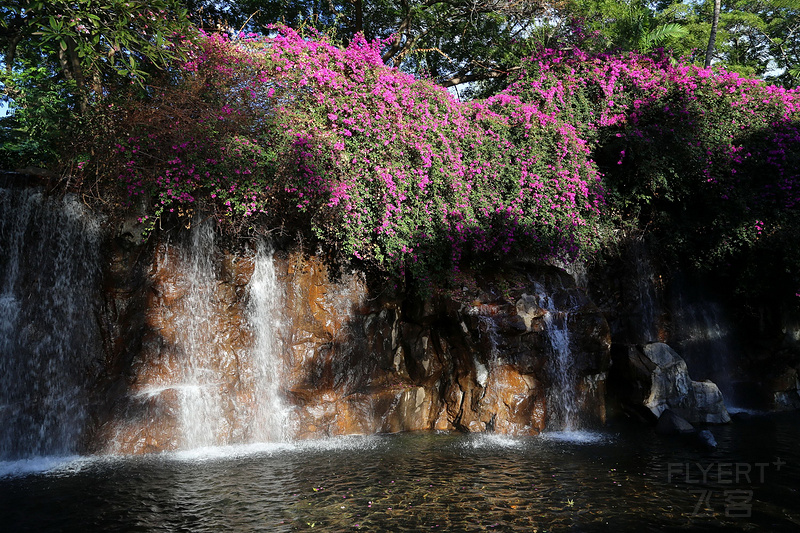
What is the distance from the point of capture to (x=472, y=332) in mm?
9469

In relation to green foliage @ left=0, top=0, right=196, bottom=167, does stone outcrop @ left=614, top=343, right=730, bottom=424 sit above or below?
below

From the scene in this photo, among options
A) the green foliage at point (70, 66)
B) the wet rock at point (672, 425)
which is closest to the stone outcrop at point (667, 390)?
the wet rock at point (672, 425)

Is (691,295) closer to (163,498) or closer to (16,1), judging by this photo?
(163,498)

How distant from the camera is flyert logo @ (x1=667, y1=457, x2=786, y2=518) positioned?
17.8 feet

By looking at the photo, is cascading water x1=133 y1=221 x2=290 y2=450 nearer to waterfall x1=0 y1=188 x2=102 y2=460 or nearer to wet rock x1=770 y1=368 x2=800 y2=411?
waterfall x1=0 y1=188 x2=102 y2=460

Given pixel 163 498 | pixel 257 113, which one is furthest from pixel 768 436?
pixel 257 113

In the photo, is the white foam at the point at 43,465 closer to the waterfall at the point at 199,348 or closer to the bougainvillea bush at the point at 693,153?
the waterfall at the point at 199,348

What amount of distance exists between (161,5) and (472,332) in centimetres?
686

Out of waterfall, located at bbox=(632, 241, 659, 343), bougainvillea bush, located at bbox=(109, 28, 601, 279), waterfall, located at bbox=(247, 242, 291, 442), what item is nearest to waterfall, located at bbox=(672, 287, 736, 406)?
waterfall, located at bbox=(632, 241, 659, 343)

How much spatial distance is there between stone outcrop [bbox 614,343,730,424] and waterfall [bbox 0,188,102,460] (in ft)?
30.6

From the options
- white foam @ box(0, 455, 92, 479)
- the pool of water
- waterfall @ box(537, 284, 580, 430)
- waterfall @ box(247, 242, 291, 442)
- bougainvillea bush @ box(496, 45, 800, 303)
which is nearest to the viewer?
the pool of water

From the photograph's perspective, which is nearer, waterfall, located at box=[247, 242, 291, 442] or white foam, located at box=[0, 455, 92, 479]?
white foam, located at box=[0, 455, 92, 479]

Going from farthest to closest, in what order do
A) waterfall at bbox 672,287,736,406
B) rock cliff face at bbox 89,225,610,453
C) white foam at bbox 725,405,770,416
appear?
waterfall at bbox 672,287,736,406
white foam at bbox 725,405,770,416
rock cliff face at bbox 89,225,610,453

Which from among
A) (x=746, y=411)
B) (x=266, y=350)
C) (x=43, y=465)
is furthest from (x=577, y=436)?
(x=43, y=465)
